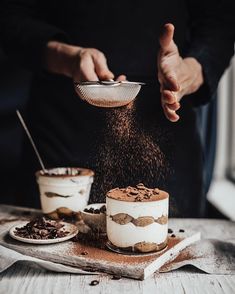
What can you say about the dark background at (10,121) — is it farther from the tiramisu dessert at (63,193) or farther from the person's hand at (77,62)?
the tiramisu dessert at (63,193)

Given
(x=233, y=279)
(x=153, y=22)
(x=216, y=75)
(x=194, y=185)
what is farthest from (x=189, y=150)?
(x=233, y=279)

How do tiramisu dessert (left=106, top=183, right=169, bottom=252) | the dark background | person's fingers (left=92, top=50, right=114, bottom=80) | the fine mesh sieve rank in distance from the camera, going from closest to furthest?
tiramisu dessert (left=106, top=183, right=169, bottom=252), the fine mesh sieve, person's fingers (left=92, top=50, right=114, bottom=80), the dark background

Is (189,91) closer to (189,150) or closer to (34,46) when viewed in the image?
(189,150)

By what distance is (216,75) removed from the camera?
2.59m

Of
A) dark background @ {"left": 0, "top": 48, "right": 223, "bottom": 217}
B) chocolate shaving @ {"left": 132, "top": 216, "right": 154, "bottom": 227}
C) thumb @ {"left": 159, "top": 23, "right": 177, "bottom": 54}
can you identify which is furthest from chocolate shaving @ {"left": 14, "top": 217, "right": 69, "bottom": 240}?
dark background @ {"left": 0, "top": 48, "right": 223, "bottom": 217}

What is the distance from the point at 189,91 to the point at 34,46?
2.15ft

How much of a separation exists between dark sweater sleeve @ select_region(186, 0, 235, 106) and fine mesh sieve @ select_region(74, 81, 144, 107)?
629 millimetres

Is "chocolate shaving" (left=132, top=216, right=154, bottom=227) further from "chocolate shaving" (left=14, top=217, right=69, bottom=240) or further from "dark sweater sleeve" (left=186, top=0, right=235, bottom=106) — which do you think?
"dark sweater sleeve" (left=186, top=0, right=235, bottom=106)

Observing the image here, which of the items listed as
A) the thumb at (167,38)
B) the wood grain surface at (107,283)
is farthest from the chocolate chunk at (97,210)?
the thumb at (167,38)

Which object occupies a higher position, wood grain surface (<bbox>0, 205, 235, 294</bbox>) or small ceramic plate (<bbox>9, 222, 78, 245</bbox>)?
small ceramic plate (<bbox>9, 222, 78, 245</bbox>)

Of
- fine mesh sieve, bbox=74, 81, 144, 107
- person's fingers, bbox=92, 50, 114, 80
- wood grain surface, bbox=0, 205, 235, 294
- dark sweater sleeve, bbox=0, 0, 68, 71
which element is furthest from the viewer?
dark sweater sleeve, bbox=0, 0, 68, 71

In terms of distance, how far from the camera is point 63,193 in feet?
7.23

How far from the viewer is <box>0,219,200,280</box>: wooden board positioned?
67.2 inches

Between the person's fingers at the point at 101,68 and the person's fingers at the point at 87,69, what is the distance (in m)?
0.01
